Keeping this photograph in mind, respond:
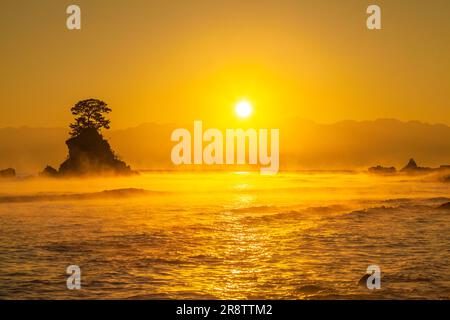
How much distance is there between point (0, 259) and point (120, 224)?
1571 cm

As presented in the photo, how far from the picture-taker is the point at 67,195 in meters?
69.7

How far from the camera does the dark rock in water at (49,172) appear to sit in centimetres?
8244

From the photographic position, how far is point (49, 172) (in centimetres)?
8294

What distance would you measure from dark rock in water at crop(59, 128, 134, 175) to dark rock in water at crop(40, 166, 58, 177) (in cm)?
203

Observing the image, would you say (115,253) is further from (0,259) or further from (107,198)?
(107,198)

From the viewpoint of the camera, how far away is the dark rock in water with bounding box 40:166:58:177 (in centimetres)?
8244

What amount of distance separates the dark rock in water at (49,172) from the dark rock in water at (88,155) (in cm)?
203
